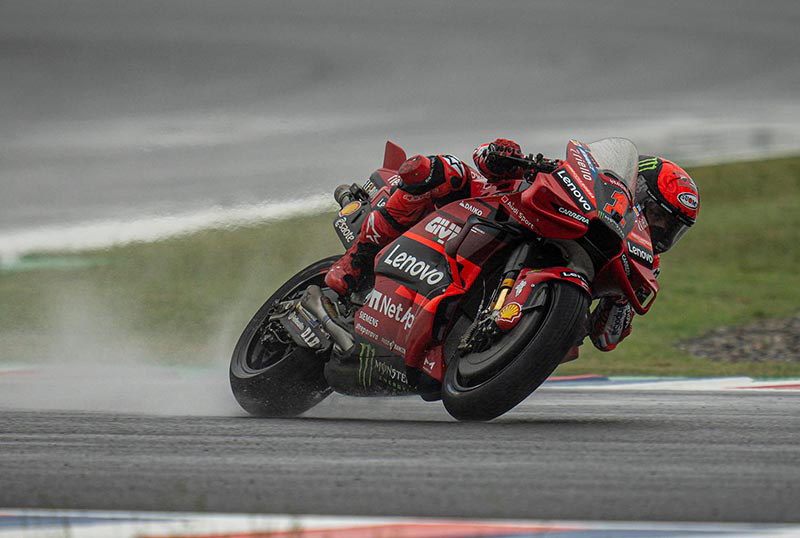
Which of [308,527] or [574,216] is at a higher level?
[574,216]

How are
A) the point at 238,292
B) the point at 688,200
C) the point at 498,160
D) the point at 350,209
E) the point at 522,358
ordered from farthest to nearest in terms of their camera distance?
the point at 238,292 < the point at 350,209 < the point at 688,200 < the point at 498,160 < the point at 522,358

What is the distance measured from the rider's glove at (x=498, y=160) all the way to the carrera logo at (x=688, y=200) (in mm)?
768

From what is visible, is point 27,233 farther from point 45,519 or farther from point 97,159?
point 45,519

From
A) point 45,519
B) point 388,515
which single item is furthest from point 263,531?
point 45,519

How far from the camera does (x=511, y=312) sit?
16.5ft

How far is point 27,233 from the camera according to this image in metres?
15.5

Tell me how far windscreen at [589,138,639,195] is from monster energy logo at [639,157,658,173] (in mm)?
43

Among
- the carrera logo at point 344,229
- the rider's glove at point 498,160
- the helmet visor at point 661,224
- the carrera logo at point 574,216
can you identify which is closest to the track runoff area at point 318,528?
the carrera logo at point 574,216

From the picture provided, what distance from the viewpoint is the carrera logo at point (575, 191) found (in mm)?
5134

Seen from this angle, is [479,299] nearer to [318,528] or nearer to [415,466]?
[415,466]

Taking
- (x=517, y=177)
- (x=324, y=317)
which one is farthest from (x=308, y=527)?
(x=324, y=317)

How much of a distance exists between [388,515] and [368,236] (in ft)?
11.2

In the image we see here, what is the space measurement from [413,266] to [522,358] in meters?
1.07

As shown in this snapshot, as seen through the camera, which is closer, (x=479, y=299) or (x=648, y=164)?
(x=479, y=299)
